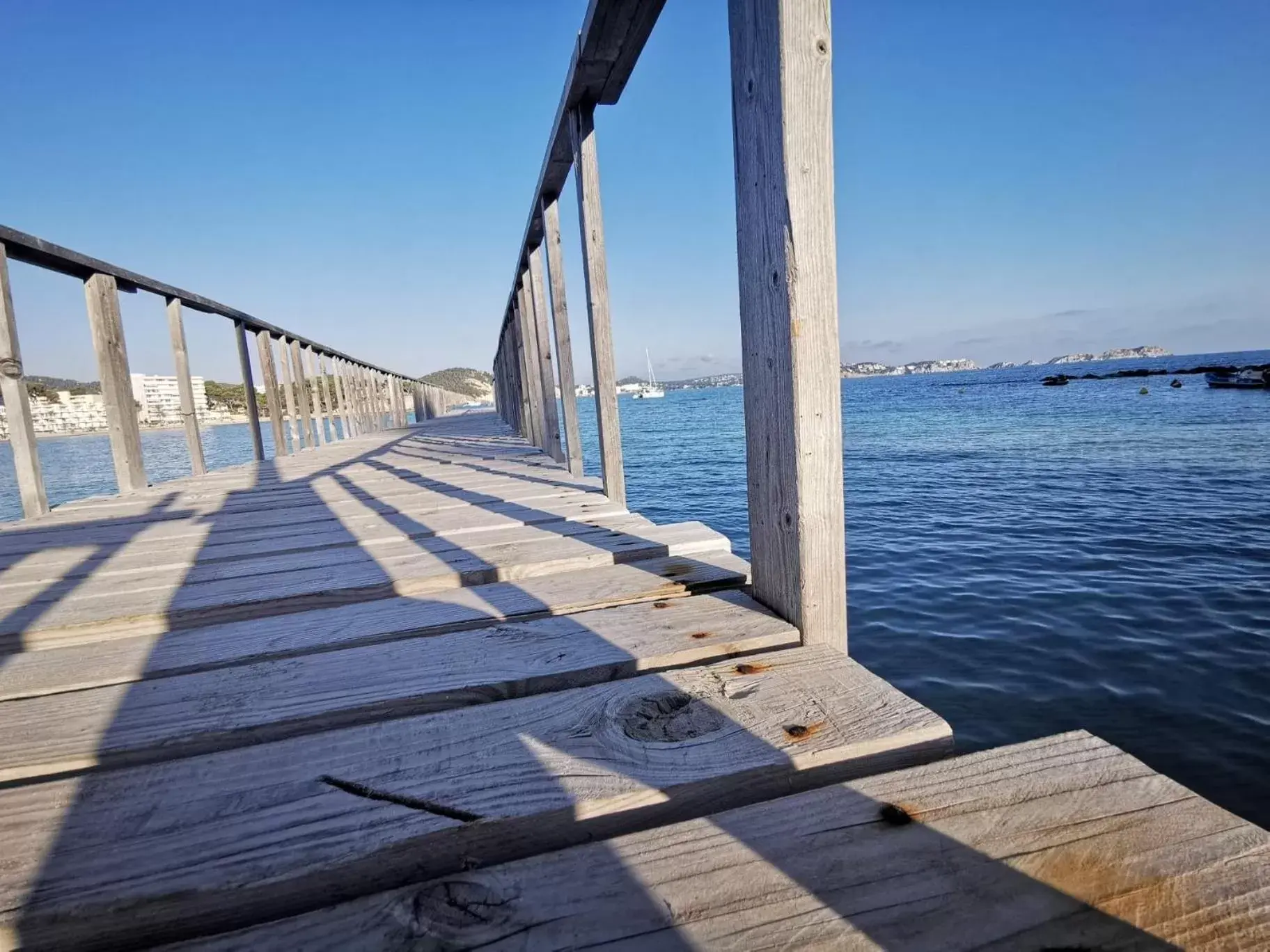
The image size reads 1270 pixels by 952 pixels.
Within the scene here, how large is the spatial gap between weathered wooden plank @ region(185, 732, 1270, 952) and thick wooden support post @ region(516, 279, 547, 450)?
450 centimetres

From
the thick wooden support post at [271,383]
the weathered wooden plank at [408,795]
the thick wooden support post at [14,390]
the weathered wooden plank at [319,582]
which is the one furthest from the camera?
the thick wooden support post at [271,383]

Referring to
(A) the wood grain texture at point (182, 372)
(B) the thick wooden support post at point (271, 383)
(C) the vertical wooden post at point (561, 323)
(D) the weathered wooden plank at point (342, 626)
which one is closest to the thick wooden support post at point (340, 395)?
(B) the thick wooden support post at point (271, 383)

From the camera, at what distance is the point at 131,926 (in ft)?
2.08

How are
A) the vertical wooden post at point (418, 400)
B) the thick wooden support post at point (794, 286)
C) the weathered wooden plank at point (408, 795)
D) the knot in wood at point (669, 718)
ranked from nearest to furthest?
1. the weathered wooden plank at point (408, 795)
2. the knot in wood at point (669, 718)
3. the thick wooden support post at point (794, 286)
4. the vertical wooden post at point (418, 400)

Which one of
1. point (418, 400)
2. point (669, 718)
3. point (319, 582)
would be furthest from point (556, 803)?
point (418, 400)

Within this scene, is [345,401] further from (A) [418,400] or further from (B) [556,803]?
(B) [556,803]

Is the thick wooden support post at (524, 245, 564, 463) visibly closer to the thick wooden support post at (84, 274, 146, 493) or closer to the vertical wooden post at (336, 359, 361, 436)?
the thick wooden support post at (84, 274, 146, 493)

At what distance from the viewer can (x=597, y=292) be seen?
2.94 metres

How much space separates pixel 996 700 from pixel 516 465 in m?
3.62

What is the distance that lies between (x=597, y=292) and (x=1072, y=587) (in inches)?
187

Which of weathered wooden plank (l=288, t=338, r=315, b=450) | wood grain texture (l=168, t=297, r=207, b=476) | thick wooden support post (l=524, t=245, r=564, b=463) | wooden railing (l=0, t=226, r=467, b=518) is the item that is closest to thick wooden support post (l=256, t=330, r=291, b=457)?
wooden railing (l=0, t=226, r=467, b=518)

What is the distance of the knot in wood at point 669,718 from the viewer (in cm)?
88

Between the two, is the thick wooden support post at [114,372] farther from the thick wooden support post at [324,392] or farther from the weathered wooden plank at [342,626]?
the thick wooden support post at [324,392]

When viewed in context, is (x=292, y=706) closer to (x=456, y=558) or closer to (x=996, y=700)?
(x=456, y=558)
